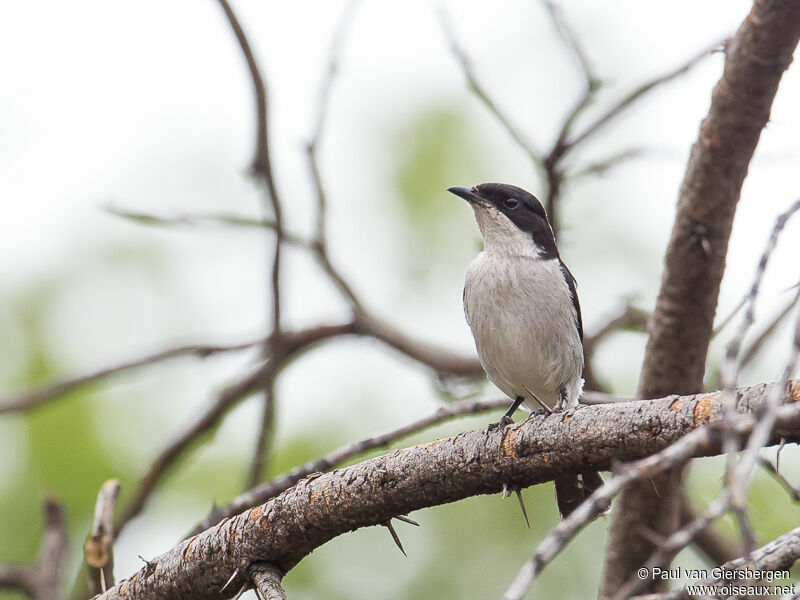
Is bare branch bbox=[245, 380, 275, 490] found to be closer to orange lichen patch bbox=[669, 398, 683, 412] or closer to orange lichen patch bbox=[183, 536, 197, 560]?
orange lichen patch bbox=[183, 536, 197, 560]

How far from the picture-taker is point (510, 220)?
253 inches

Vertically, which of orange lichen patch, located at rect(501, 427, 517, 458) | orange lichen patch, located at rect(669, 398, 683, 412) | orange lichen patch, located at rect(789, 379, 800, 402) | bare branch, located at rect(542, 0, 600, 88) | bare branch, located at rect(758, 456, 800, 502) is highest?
bare branch, located at rect(542, 0, 600, 88)

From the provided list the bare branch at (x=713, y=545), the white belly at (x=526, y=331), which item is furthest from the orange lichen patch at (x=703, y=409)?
the bare branch at (x=713, y=545)

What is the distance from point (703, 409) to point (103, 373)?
432cm

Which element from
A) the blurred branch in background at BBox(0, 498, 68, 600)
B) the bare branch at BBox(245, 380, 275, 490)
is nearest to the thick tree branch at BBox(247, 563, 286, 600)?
the blurred branch in background at BBox(0, 498, 68, 600)

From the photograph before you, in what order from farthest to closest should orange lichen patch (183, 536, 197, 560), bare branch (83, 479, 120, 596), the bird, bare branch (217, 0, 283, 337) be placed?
the bird, bare branch (217, 0, 283, 337), bare branch (83, 479, 120, 596), orange lichen patch (183, 536, 197, 560)

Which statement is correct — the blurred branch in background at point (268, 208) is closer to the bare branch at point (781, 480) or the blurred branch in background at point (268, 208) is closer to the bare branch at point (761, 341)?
the bare branch at point (761, 341)

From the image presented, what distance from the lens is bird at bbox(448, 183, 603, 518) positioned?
5.74 metres

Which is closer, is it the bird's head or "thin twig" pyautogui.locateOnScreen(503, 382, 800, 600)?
"thin twig" pyautogui.locateOnScreen(503, 382, 800, 600)

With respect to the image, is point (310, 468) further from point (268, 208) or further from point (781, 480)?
point (781, 480)

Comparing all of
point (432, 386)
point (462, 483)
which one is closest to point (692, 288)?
point (462, 483)

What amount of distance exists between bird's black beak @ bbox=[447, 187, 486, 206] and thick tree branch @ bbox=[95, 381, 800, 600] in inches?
124

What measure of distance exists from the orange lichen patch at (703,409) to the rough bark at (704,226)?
2.02 metres

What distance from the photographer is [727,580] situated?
7.97 ft
